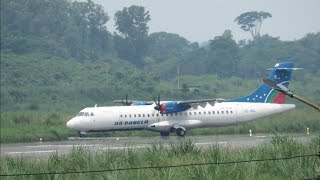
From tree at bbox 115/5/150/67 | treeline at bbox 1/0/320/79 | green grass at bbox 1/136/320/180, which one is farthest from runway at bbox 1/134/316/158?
tree at bbox 115/5/150/67

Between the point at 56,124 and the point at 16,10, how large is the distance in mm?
38058

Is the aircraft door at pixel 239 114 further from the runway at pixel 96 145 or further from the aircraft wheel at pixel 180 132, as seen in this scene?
the runway at pixel 96 145

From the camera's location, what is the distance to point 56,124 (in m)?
43.6

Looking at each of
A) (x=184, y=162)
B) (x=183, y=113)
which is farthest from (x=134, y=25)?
(x=184, y=162)

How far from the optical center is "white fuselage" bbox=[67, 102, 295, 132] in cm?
3872

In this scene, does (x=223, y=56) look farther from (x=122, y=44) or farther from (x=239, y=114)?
(x=239, y=114)

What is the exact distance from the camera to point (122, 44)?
93688 mm

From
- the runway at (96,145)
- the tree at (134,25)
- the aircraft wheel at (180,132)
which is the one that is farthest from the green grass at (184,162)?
the tree at (134,25)

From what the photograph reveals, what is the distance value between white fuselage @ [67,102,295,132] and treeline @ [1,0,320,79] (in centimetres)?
2673

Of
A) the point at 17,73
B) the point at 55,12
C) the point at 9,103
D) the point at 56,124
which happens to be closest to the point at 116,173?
the point at 56,124

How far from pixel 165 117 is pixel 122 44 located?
54292 mm

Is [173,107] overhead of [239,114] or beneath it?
overhead

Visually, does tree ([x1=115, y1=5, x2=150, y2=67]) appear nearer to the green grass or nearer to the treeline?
the treeline

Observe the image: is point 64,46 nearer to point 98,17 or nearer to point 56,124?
point 98,17
